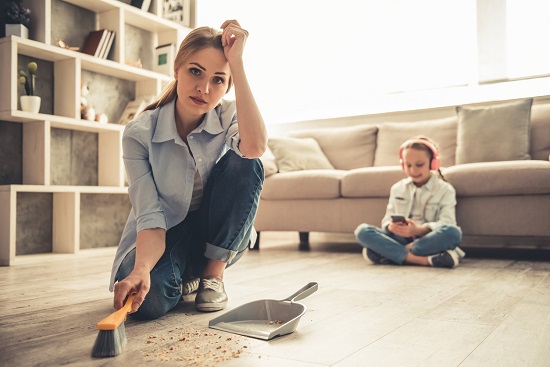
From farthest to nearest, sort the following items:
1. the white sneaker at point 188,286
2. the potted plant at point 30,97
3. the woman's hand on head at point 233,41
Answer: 1. the potted plant at point 30,97
2. the white sneaker at point 188,286
3. the woman's hand on head at point 233,41

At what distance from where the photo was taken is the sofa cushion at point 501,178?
7.93 ft

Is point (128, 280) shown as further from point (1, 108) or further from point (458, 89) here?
point (458, 89)

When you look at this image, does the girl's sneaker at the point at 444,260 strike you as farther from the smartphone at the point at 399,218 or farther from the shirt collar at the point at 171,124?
the shirt collar at the point at 171,124

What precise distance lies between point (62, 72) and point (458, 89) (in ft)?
8.51

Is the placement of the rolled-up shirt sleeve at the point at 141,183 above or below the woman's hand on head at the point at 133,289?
above

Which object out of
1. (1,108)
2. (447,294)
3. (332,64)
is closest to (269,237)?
(332,64)

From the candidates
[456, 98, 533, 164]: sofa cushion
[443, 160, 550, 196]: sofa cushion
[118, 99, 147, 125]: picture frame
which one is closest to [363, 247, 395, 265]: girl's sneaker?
[443, 160, 550, 196]: sofa cushion

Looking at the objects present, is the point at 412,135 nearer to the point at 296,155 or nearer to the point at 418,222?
the point at 296,155

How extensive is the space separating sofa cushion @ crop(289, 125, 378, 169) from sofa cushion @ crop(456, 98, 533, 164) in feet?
2.16

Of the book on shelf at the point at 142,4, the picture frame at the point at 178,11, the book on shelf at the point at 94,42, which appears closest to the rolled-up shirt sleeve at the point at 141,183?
the book on shelf at the point at 94,42

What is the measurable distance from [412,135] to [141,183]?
243 centimetres

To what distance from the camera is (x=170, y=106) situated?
1375 millimetres

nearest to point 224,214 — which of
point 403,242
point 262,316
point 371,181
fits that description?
point 262,316

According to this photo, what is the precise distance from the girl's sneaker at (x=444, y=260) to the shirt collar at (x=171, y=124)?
128cm
